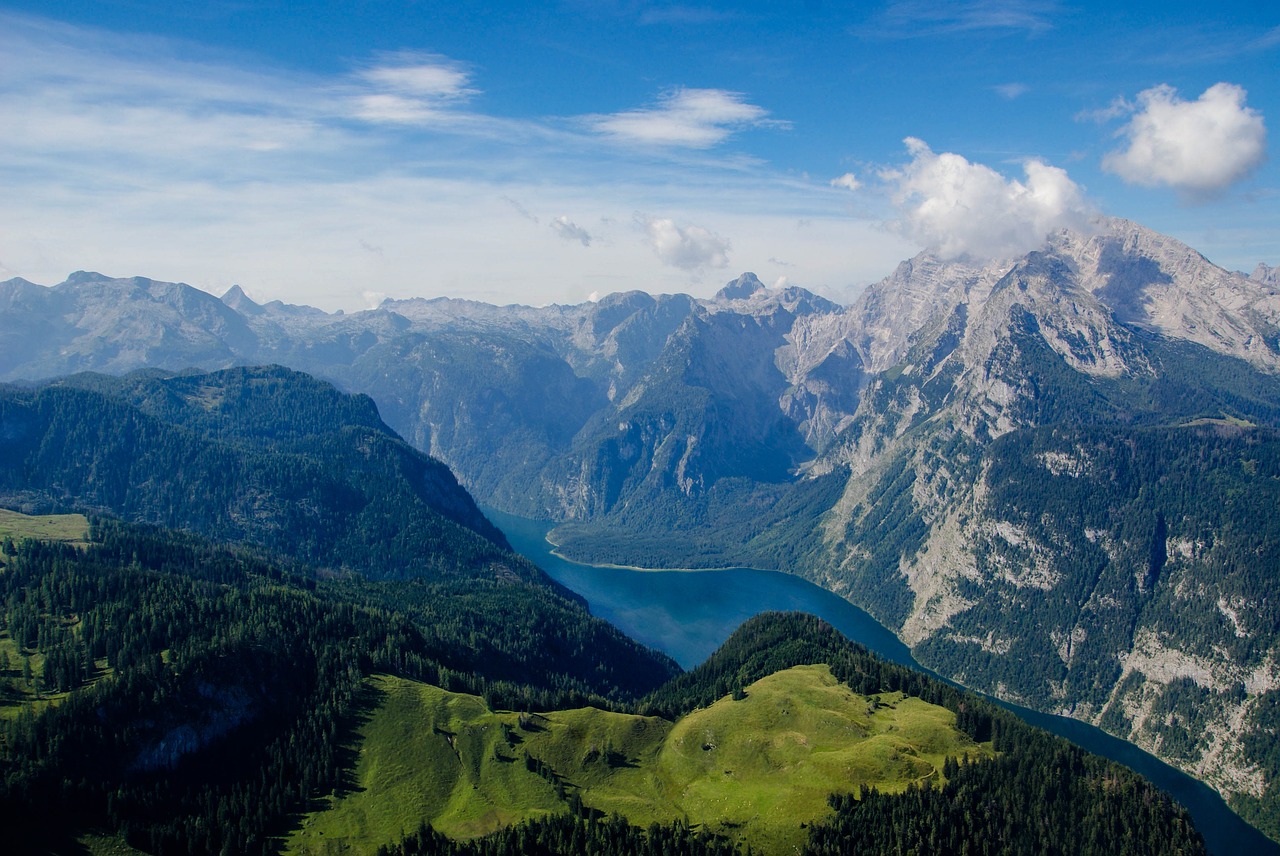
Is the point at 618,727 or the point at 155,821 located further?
the point at 618,727

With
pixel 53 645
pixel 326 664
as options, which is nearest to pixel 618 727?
pixel 326 664

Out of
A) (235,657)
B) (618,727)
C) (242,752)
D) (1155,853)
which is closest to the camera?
(1155,853)

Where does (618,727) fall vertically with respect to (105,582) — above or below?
below

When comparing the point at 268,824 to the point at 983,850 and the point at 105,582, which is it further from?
the point at 983,850

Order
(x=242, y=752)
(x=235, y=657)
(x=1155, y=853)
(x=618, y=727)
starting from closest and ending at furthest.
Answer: (x=1155, y=853), (x=242, y=752), (x=235, y=657), (x=618, y=727)

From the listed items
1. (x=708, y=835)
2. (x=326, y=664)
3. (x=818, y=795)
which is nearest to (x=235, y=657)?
(x=326, y=664)

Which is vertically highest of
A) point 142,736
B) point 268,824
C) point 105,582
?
point 105,582
